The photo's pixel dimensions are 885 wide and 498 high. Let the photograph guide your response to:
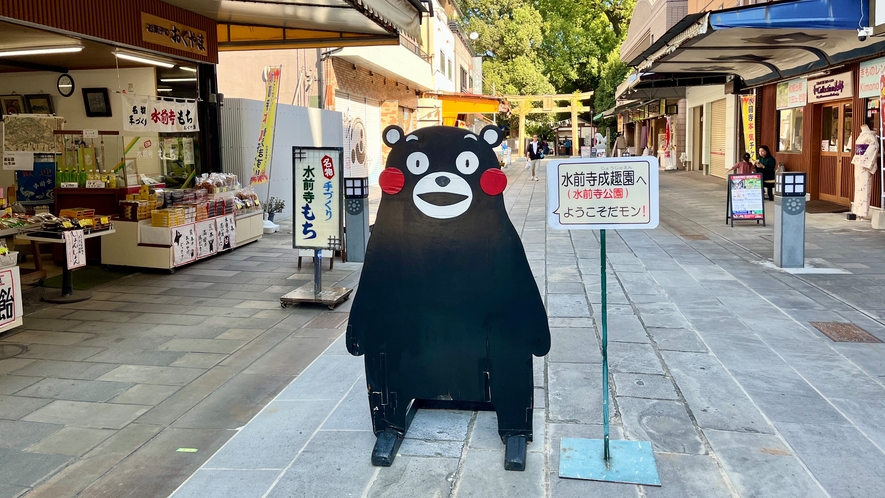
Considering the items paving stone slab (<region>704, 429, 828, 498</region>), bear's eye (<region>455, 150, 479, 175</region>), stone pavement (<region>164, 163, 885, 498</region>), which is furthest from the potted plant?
paving stone slab (<region>704, 429, 828, 498</region>)

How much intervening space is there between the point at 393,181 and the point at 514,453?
→ 1.55 metres

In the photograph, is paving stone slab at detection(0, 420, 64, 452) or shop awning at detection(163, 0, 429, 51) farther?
shop awning at detection(163, 0, 429, 51)

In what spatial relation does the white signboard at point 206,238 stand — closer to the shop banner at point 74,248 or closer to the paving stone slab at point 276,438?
the shop banner at point 74,248

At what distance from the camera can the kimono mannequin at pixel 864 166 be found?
11.5 meters

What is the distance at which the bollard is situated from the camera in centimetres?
839

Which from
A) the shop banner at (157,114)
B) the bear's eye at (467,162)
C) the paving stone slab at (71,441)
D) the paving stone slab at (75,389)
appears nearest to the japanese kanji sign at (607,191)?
the bear's eye at (467,162)

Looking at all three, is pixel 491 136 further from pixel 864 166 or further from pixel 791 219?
pixel 864 166

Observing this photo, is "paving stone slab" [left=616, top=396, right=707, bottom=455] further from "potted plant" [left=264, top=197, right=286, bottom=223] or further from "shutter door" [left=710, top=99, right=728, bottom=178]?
"shutter door" [left=710, top=99, right=728, bottom=178]

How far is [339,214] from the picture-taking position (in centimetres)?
745

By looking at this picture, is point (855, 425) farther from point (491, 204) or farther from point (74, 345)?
point (74, 345)

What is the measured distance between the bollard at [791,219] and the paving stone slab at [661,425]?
→ 4.98 metres

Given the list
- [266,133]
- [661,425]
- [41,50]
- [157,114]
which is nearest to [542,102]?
[266,133]

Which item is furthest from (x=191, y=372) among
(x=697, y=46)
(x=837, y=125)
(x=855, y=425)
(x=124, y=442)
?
(x=837, y=125)

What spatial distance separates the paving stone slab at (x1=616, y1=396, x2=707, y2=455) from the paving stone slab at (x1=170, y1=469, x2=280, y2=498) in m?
2.00
